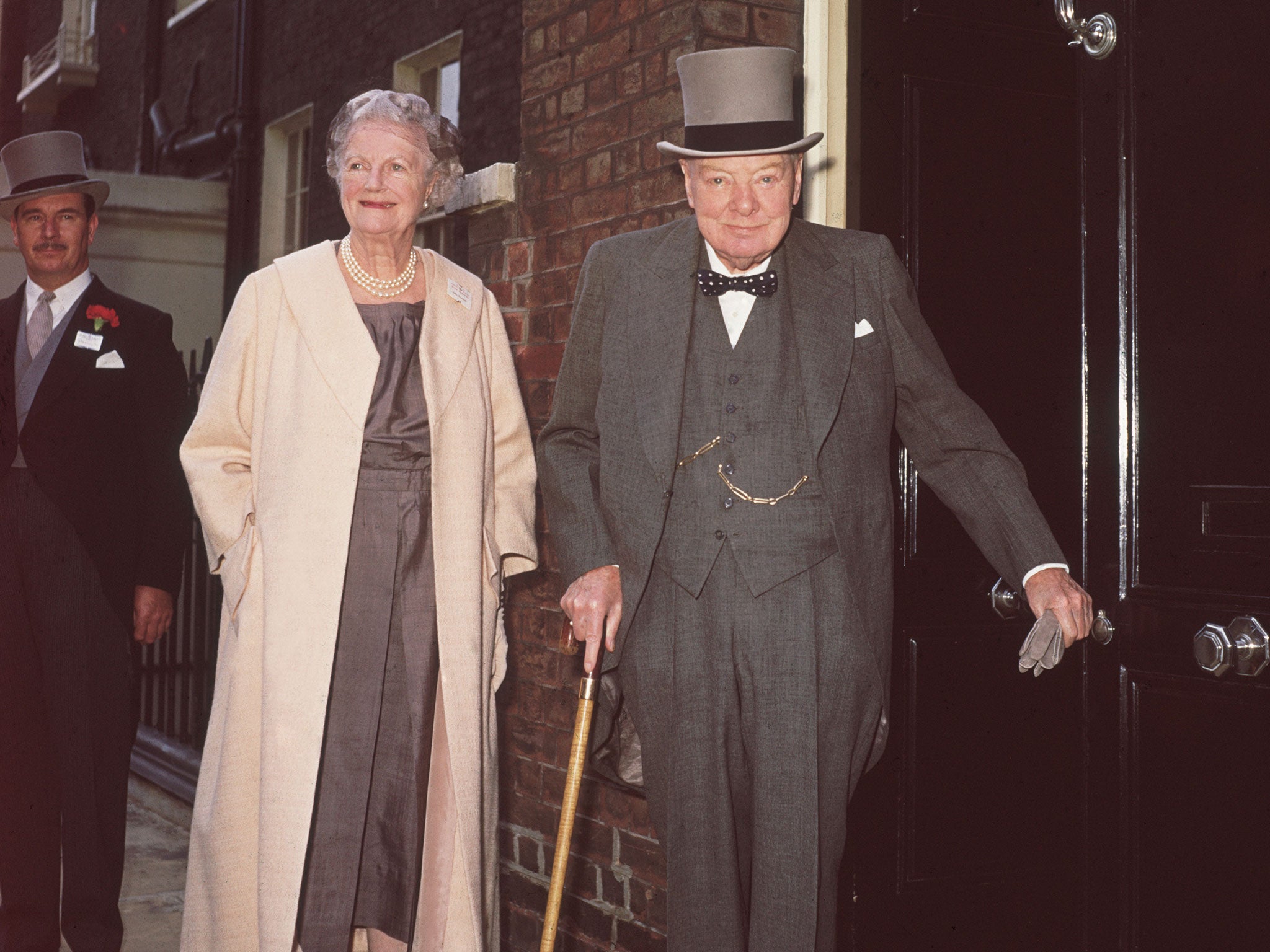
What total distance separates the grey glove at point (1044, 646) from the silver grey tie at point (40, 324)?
10.2ft

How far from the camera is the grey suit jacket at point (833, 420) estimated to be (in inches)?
98.7

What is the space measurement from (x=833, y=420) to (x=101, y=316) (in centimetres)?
258

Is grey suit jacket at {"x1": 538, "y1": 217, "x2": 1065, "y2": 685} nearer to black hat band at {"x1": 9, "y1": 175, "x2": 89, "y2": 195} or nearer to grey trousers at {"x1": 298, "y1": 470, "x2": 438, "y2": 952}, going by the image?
grey trousers at {"x1": 298, "y1": 470, "x2": 438, "y2": 952}

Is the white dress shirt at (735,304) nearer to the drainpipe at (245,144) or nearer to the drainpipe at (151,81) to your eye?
the drainpipe at (245,144)

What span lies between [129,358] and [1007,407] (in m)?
2.64

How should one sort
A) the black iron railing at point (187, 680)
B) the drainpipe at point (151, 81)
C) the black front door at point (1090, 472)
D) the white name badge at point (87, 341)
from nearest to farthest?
1. the black front door at point (1090, 472)
2. the white name badge at point (87, 341)
3. the black iron railing at point (187, 680)
4. the drainpipe at point (151, 81)

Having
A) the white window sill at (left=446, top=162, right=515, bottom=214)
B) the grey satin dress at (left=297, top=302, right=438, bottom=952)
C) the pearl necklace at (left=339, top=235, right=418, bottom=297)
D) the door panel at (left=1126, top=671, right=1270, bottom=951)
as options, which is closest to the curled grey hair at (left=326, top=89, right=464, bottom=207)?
the pearl necklace at (left=339, top=235, right=418, bottom=297)

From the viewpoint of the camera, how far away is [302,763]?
3.00 meters

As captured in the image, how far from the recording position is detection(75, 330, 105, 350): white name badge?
158 inches

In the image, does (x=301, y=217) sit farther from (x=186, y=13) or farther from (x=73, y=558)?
(x=73, y=558)

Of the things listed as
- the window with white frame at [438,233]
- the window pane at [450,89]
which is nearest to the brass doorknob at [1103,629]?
the window with white frame at [438,233]

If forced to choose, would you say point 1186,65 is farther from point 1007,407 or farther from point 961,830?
point 961,830

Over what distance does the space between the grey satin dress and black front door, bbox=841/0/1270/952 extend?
119 centimetres

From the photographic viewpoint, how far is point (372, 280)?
10.6ft
